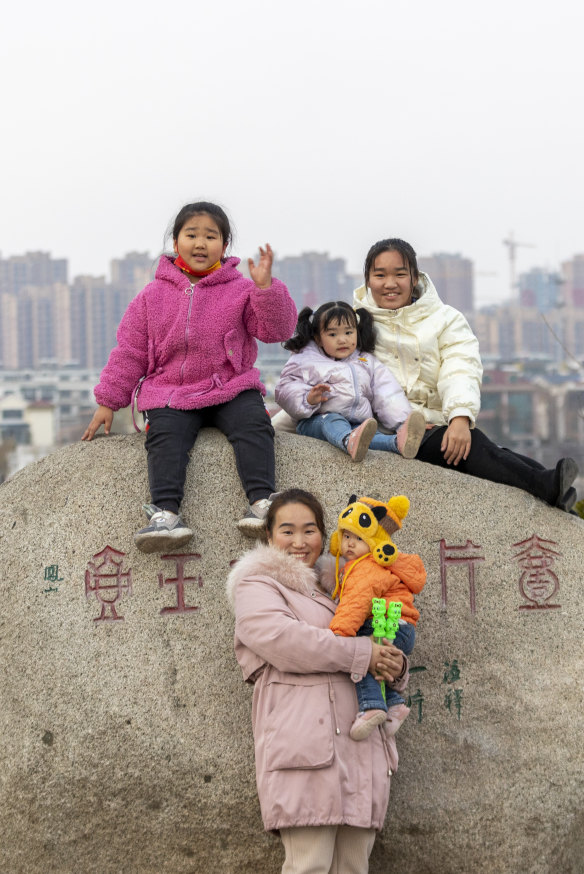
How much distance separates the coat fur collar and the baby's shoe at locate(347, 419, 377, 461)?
2.85ft

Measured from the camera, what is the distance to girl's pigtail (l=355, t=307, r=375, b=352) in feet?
14.5

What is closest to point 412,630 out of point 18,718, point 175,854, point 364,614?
point 364,614

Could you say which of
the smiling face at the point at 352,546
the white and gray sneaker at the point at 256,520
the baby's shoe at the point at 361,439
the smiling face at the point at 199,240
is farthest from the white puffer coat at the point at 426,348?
the smiling face at the point at 352,546

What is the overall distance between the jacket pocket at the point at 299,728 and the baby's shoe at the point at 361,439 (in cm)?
120

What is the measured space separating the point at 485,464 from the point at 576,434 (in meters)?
35.6

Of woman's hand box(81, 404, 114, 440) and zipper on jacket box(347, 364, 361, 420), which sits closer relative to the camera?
woman's hand box(81, 404, 114, 440)

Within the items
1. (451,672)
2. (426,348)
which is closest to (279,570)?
(451,672)

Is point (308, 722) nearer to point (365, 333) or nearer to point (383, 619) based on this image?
point (383, 619)

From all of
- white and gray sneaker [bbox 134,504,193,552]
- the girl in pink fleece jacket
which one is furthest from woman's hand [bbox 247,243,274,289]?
white and gray sneaker [bbox 134,504,193,552]

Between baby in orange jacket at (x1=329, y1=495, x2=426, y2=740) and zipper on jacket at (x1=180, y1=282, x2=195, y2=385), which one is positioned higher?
zipper on jacket at (x1=180, y1=282, x2=195, y2=385)

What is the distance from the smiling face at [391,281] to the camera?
4.45 m

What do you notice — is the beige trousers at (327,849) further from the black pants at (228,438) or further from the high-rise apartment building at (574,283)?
the high-rise apartment building at (574,283)

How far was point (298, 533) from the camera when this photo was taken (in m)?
3.23

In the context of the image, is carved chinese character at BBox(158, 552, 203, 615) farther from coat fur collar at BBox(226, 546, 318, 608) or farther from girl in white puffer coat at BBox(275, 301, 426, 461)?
girl in white puffer coat at BBox(275, 301, 426, 461)
